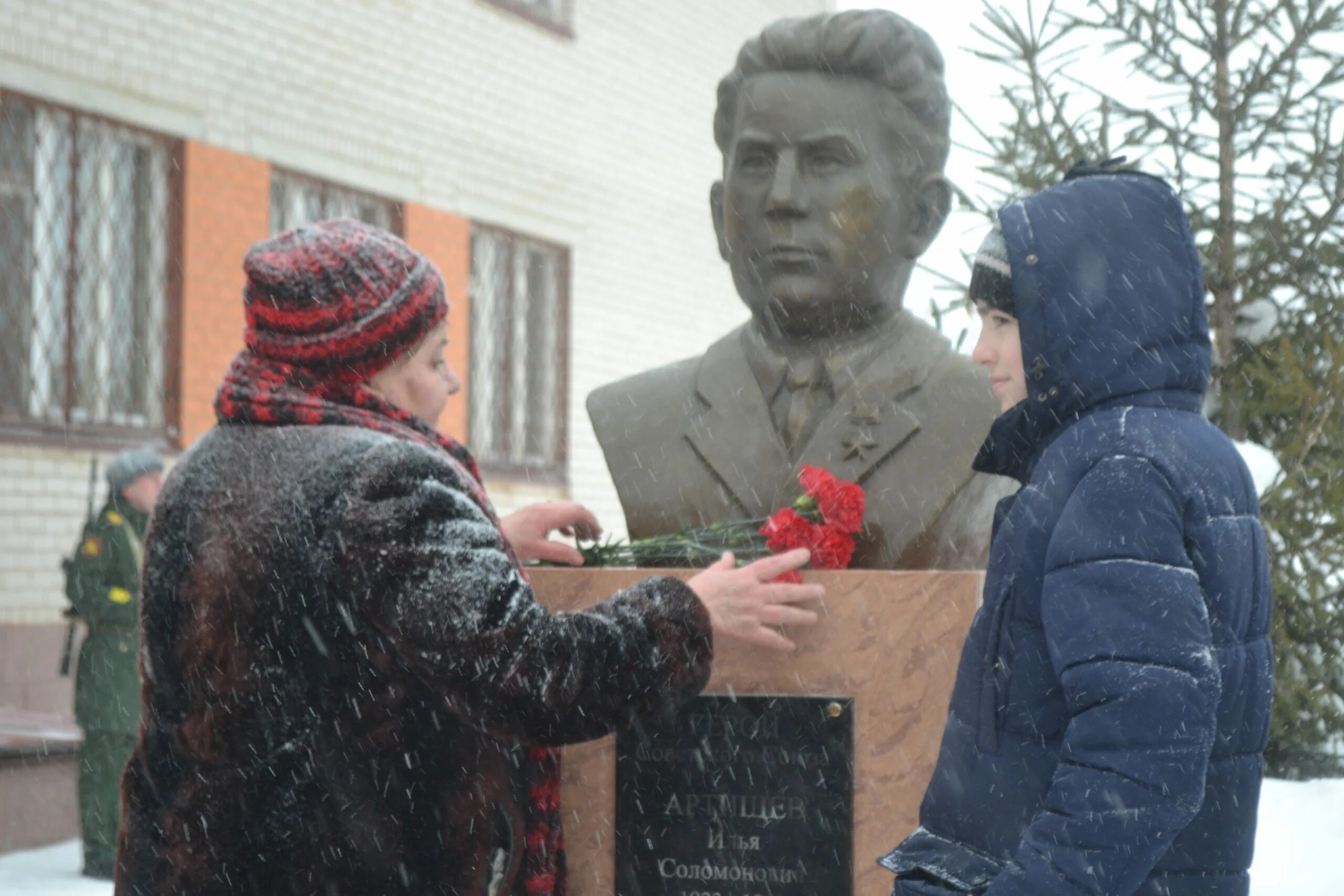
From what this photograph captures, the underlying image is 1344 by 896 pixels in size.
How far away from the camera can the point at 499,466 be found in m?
10.9

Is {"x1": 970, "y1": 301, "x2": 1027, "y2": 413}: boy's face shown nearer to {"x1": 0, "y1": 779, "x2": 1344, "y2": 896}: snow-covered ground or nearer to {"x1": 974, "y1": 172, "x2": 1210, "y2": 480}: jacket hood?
{"x1": 974, "y1": 172, "x2": 1210, "y2": 480}: jacket hood

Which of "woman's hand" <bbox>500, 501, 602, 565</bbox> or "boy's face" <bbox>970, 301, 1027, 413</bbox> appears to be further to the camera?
"woman's hand" <bbox>500, 501, 602, 565</bbox>

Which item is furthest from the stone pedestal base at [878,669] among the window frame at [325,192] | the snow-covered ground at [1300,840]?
the window frame at [325,192]

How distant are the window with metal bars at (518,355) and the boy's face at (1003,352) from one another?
860 cm

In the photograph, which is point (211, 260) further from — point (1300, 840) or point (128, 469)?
point (1300, 840)

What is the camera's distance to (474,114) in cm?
1054

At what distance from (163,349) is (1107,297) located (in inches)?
287

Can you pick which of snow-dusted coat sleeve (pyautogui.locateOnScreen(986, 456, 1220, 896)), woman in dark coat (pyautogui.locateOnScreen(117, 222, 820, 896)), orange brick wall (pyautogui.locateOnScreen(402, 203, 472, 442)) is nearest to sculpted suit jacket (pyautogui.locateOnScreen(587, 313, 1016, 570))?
woman in dark coat (pyautogui.locateOnScreen(117, 222, 820, 896))

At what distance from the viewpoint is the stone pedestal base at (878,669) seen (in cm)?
285

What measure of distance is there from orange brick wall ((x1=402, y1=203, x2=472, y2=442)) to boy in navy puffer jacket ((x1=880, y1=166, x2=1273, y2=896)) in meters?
8.11

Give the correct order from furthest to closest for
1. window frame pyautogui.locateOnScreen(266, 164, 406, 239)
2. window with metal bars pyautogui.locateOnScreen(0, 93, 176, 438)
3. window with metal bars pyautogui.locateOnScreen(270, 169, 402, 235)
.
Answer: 1. window with metal bars pyautogui.locateOnScreen(270, 169, 402, 235)
2. window frame pyautogui.locateOnScreen(266, 164, 406, 239)
3. window with metal bars pyautogui.locateOnScreen(0, 93, 176, 438)

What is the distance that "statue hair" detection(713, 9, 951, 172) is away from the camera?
3.30 m

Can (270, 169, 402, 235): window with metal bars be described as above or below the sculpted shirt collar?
above

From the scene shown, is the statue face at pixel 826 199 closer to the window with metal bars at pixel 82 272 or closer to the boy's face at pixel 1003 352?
the boy's face at pixel 1003 352
